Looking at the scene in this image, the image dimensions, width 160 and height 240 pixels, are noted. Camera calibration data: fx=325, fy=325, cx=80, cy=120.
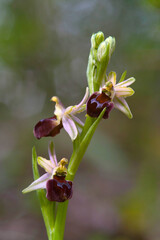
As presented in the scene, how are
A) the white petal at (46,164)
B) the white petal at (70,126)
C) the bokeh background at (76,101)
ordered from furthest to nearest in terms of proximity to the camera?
the bokeh background at (76,101) → the white petal at (46,164) → the white petal at (70,126)

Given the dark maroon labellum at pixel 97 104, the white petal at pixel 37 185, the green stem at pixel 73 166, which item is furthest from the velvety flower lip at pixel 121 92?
the white petal at pixel 37 185

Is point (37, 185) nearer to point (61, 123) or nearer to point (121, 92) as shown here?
point (61, 123)

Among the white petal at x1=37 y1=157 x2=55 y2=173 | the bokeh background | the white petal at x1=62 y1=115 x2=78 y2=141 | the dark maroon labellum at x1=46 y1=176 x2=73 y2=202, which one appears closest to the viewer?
the dark maroon labellum at x1=46 y1=176 x2=73 y2=202

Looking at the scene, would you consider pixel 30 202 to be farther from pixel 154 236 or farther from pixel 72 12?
pixel 72 12

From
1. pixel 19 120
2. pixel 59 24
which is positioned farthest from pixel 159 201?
pixel 19 120

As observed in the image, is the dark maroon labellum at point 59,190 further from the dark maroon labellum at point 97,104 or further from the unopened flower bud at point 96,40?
the unopened flower bud at point 96,40

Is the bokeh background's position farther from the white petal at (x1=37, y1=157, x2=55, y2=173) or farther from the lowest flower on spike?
the white petal at (x1=37, y1=157, x2=55, y2=173)

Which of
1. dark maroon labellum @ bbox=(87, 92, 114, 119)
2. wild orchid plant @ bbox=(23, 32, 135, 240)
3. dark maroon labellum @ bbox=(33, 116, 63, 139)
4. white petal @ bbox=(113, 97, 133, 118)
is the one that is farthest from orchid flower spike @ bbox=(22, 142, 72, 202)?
white petal @ bbox=(113, 97, 133, 118)
